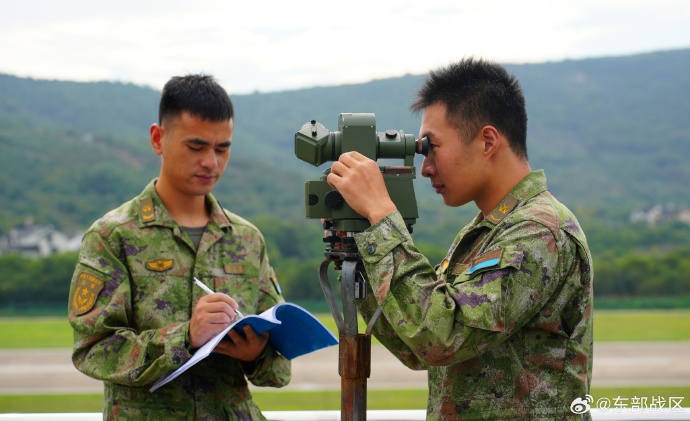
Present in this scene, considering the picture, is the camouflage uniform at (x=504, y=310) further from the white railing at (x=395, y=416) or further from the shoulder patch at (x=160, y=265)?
the white railing at (x=395, y=416)

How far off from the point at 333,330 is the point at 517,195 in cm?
2566

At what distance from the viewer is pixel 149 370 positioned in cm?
299

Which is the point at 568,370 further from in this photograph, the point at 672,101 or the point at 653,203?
the point at 672,101

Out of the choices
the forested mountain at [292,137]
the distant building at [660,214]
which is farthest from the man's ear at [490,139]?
the distant building at [660,214]

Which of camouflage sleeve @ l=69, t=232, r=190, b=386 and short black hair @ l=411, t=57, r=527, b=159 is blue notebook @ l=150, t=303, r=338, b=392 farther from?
short black hair @ l=411, t=57, r=527, b=159

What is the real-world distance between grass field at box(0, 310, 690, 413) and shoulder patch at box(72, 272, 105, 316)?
5.93 m

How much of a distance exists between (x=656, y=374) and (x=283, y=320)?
23585 mm

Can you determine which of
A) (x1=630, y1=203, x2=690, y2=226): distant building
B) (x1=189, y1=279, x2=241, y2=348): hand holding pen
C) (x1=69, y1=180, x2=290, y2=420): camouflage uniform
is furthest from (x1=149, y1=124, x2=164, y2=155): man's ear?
(x1=630, y1=203, x2=690, y2=226): distant building

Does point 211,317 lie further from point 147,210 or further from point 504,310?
point 504,310

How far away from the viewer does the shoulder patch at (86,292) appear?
10.2 ft

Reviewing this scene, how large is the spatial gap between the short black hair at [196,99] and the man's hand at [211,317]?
0.79m

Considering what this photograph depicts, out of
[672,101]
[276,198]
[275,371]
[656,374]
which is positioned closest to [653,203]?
[672,101]

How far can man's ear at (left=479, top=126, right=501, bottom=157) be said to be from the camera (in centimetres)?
266

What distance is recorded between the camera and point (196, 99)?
3393 mm
